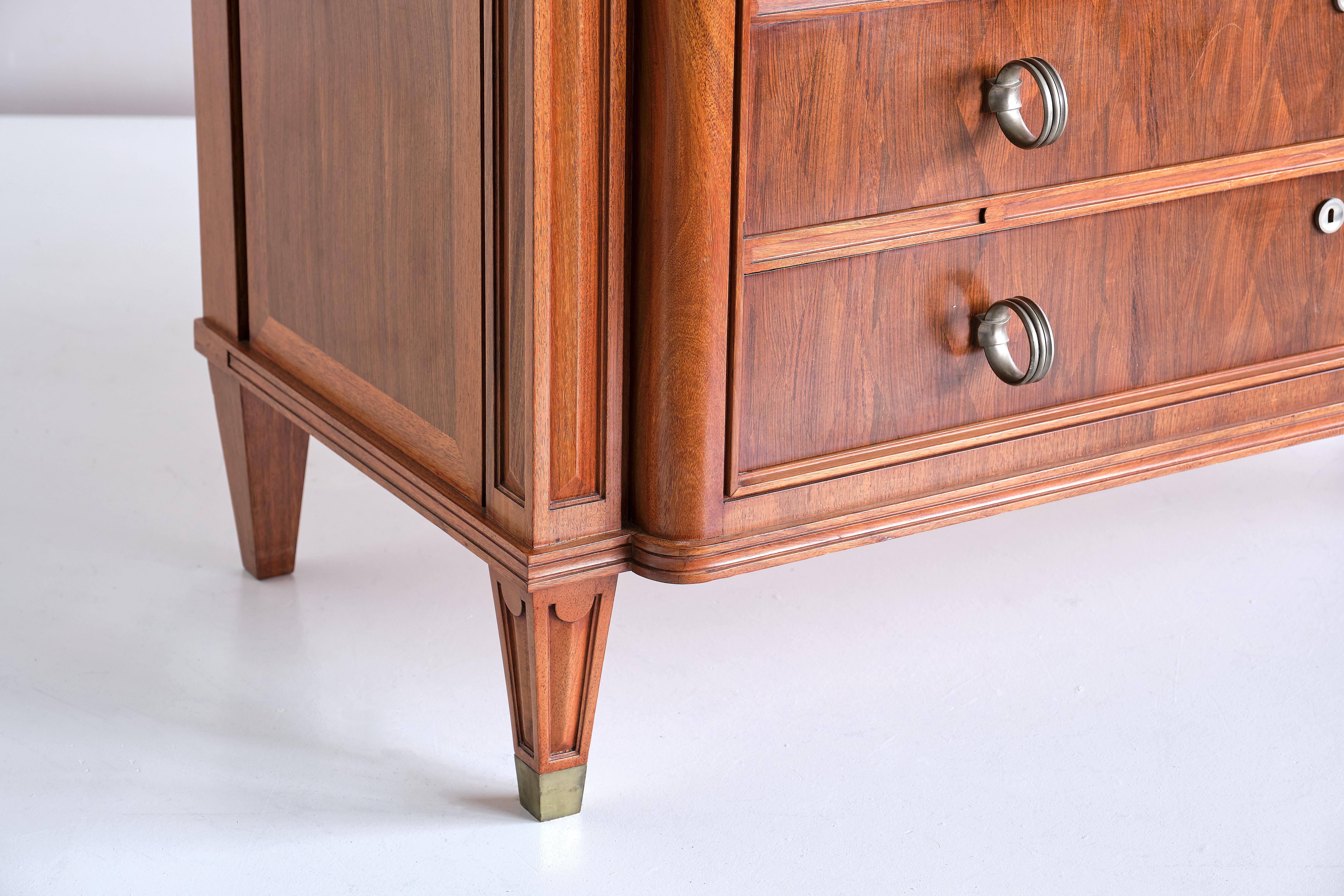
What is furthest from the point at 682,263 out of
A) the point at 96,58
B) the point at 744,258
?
the point at 96,58

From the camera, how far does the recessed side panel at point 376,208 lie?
3.40ft

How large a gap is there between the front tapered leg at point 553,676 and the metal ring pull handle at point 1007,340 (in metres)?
0.31

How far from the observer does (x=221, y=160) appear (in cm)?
133

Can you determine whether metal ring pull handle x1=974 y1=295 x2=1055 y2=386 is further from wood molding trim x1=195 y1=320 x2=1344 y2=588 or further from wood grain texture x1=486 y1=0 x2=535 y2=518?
wood grain texture x1=486 y1=0 x2=535 y2=518

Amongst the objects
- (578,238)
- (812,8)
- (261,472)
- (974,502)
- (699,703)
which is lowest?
(699,703)

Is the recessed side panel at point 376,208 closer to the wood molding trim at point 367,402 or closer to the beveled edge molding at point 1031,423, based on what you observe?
the wood molding trim at point 367,402

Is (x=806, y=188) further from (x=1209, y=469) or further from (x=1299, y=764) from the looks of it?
(x=1209, y=469)

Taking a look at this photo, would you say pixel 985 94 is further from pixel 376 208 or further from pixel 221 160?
pixel 221 160

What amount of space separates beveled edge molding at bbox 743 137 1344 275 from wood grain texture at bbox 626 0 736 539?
4 cm

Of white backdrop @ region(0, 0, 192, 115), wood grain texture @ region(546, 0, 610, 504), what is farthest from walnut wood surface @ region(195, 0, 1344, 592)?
white backdrop @ region(0, 0, 192, 115)

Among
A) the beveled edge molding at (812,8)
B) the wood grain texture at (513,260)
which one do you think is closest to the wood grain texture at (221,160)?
the wood grain texture at (513,260)

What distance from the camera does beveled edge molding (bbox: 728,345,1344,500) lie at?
1.07 m

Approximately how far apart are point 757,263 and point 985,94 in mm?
204

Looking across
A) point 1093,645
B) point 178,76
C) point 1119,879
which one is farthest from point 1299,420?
point 178,76
